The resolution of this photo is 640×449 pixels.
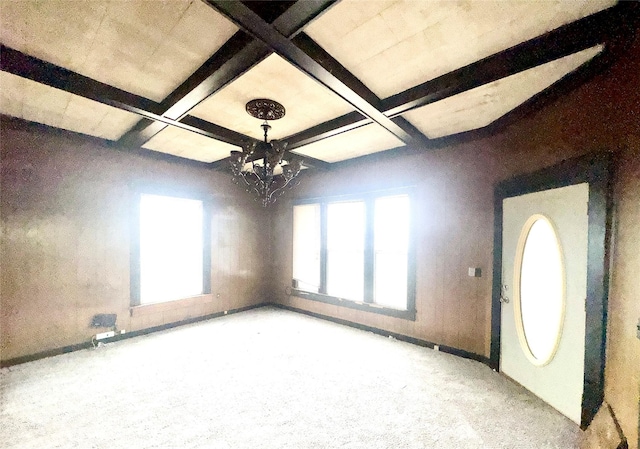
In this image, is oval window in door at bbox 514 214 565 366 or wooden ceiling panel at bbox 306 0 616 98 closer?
wooden ceiling panel at bbox 306 0 616 98

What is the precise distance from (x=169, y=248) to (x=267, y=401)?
3.10 meters

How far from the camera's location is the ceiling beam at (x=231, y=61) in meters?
1.40

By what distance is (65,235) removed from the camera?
3.37 meters

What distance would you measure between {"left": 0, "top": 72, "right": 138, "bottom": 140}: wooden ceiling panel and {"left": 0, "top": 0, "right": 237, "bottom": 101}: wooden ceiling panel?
66cm

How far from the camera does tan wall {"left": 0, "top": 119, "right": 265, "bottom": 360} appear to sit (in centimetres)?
304

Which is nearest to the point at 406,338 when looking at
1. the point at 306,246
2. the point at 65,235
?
the point at 306,246

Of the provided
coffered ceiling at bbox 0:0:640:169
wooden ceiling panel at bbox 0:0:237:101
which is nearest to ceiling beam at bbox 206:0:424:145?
coffered ceiling at bbox 0:0:640:169

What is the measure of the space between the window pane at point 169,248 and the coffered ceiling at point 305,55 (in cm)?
177

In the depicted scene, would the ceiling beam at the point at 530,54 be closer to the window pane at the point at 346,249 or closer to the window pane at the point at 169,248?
the window pane at the point at 346,249

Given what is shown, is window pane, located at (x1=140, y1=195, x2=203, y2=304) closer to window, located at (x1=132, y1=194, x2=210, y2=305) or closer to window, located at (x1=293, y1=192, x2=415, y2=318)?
window, located at (x1=132, y1=194, x2=210, y2=305)

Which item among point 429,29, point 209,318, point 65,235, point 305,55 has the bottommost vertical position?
point 209,318

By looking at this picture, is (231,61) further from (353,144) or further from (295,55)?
(353,144)

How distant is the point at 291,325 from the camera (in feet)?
14.7

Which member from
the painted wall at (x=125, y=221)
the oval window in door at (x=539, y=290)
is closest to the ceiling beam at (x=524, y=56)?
the painted wall at (x=125, y=221)
